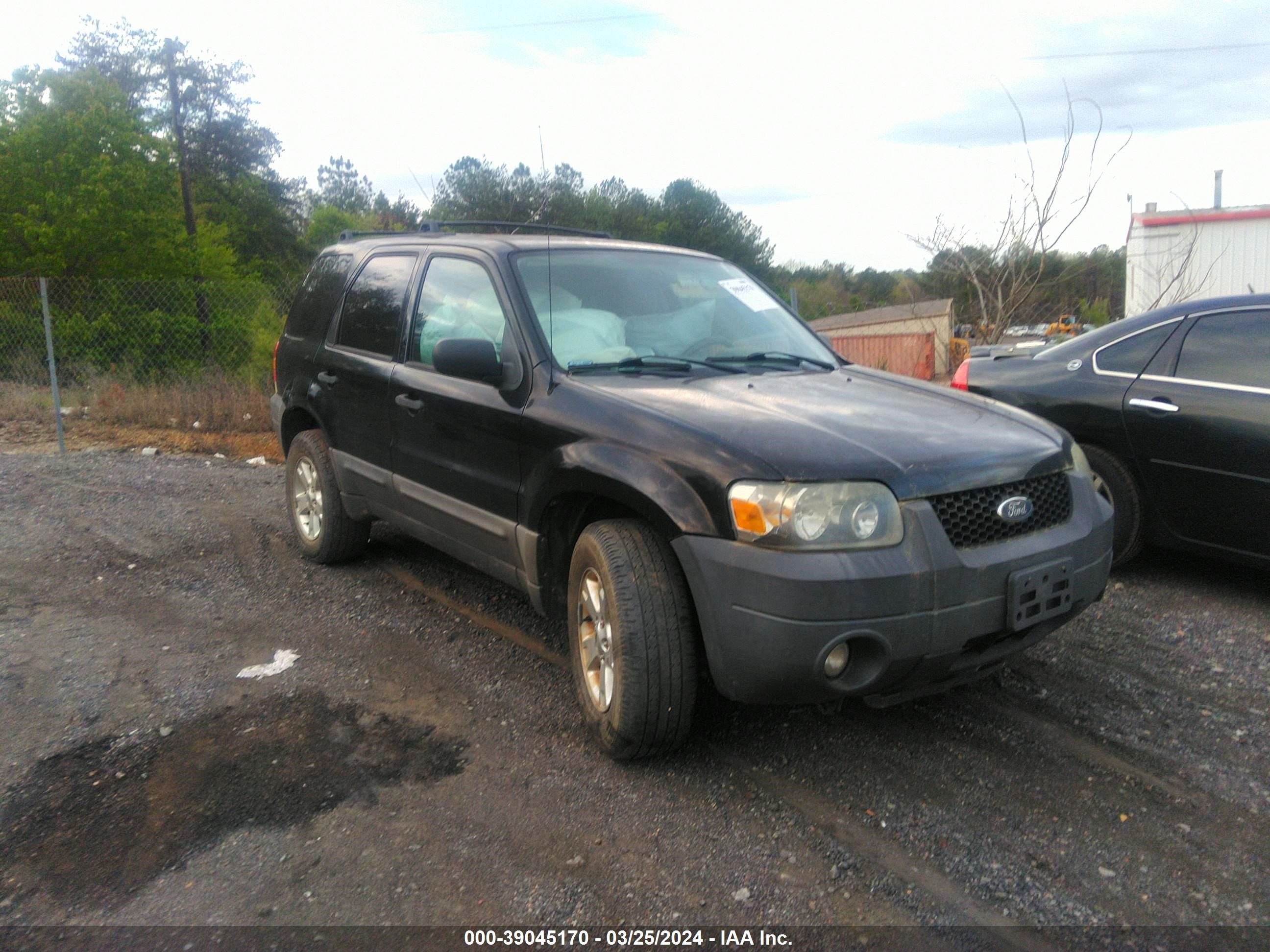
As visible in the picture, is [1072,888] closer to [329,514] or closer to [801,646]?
[801,646]

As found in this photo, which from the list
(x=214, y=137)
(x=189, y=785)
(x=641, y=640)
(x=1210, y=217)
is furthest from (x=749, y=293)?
(x=214, y=137)

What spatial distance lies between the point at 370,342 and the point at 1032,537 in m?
3.28

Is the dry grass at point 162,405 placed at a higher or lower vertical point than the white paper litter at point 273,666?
higher

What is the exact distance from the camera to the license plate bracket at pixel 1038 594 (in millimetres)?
3105

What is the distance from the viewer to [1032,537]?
3.27 metres

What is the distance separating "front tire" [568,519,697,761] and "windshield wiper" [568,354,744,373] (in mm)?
719

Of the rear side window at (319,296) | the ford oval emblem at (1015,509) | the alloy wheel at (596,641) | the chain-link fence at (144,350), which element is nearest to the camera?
the ford oval emblem at (1015,509)

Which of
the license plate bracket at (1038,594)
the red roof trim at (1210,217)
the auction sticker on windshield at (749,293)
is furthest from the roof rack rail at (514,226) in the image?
the red roof trim at (1210,217)

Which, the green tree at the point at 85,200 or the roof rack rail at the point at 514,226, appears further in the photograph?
the green tree at the point at 85,200

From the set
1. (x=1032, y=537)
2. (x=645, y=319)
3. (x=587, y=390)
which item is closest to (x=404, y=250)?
(x=645, y=319)

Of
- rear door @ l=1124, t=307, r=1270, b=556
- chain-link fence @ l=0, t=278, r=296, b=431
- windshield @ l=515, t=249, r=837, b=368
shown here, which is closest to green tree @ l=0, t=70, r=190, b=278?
chain-link fence @ l=0, t=278, r=296, b=431

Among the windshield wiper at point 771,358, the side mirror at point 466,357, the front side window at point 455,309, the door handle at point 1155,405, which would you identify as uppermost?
the front side window at point 455,309

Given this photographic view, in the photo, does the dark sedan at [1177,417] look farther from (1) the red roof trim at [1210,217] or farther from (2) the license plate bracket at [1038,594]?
(1) the red roof trim at [1210,217]

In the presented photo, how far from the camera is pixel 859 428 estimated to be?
3301 mm
